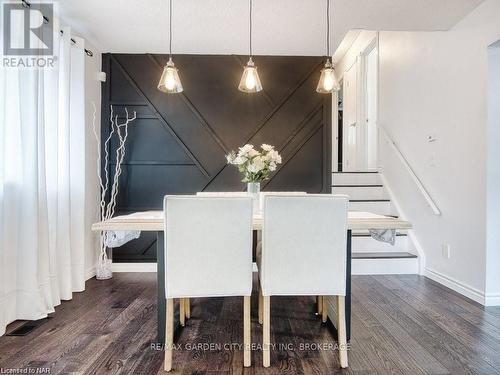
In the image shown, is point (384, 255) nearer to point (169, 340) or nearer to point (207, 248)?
point (207, 248)

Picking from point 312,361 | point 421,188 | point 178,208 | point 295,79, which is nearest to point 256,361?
point 312,361

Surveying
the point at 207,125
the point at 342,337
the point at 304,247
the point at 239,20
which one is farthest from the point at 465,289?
the point at 239,20

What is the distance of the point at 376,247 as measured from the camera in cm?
357

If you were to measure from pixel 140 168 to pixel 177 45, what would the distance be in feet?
4.74

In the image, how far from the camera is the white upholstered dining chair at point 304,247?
1641 millimetres

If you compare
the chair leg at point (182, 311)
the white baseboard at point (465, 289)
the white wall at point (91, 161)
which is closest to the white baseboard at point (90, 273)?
the white wall at point (91, 161)

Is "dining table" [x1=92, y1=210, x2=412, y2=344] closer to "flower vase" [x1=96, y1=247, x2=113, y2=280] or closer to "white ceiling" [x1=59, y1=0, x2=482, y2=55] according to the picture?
"flower vase" [x1=96, y1=247, x2=113, y2=280]

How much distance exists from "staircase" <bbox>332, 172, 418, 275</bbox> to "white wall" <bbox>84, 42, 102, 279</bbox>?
115 inches

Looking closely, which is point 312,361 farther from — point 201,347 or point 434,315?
point 434,315

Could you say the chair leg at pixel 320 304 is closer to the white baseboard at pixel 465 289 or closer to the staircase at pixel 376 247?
the staircase at pixel 376 247

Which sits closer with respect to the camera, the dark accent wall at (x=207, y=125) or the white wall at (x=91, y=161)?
the white wall at (x=91, y=161)

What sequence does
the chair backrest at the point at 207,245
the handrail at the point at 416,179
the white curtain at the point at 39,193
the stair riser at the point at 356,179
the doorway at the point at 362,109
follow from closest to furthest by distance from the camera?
the chair backrest at the point at 207,245, the white curtain at the point at 39,193, the handrail at the point at 416,179, the stair riser at the point at 356,179, the doorway at the point at 362,109

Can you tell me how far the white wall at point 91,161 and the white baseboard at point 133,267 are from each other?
9.7 inches

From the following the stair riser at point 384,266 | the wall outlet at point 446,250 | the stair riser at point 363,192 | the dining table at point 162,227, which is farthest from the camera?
the stair riser at point 363,192
